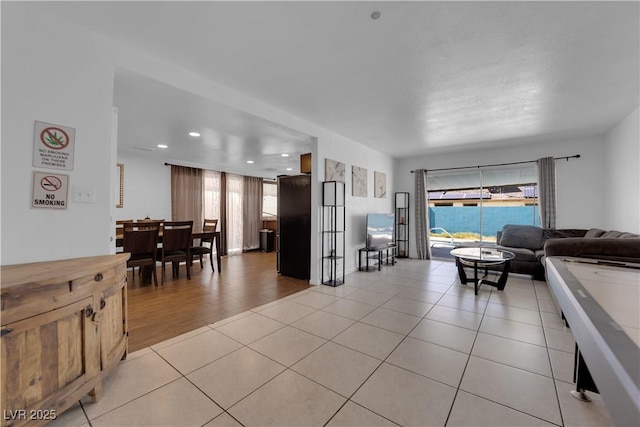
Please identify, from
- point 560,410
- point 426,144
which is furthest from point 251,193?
point 560,410

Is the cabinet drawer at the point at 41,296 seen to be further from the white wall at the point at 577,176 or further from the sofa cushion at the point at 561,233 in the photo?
the white wall at the point at 577,176

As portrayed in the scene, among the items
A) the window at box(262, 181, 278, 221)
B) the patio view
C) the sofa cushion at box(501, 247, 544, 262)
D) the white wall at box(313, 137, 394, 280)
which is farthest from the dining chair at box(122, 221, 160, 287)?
the patio view

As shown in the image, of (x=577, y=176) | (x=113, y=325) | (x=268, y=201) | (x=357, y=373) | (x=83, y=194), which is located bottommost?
(x=357, y=373)

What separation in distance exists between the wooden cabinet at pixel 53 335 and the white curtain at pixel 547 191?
22.0 ft

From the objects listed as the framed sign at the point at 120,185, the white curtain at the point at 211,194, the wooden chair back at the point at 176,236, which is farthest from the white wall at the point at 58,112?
the white curtain at the point at 211,194

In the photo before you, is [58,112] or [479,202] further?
[479,202]

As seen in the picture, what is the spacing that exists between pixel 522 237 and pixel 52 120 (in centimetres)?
669

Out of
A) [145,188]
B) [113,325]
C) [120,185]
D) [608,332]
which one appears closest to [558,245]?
[608,332]

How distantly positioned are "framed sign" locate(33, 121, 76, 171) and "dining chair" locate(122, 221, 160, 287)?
2313 millimetres

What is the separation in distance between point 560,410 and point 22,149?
12.4ft

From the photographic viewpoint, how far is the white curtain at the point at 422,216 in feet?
21.1

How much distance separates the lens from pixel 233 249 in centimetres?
751

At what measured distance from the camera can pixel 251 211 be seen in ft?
26.2

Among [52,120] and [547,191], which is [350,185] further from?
[52,120]
